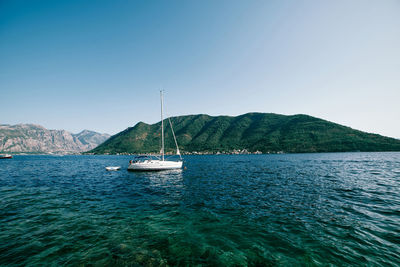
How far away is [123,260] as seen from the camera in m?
7.13

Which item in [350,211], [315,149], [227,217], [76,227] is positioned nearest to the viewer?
[76,227]

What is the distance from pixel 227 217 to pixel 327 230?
21.0 feet

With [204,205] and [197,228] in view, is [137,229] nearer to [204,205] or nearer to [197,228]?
[197,228]

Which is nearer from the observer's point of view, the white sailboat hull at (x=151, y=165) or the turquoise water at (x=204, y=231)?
the turquoise water at (x=204, y=231)

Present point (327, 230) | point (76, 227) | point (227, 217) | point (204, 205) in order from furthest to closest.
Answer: point (204, 205), point (227, 217), point (76, 227), point (327, 230)

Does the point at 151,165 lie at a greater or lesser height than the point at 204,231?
greater

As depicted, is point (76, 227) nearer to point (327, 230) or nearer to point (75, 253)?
point (75, 253)

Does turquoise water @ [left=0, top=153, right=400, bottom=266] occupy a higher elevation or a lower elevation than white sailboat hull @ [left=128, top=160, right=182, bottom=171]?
lower

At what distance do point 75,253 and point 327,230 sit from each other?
14.4 m

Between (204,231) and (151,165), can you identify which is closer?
(204,231)

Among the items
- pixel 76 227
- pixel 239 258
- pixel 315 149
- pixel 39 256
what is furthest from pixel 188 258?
pixel 315 149

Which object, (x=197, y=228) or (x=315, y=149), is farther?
(x=315, y=149)

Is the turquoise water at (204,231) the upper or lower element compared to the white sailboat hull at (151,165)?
lower

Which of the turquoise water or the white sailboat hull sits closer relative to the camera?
the turquoise water
